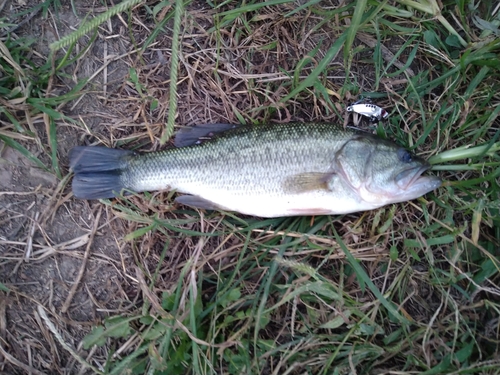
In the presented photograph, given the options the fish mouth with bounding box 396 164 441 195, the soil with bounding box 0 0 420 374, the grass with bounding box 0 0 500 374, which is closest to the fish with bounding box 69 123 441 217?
the fish mouth with bounding box 396 164 441 195

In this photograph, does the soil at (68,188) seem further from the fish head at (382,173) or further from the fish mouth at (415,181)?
the fish mouth at (415,181)

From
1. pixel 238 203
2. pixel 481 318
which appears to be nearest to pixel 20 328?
pixel 238 203

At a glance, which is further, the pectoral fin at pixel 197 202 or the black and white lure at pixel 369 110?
the black and white lure at pixel 369 110

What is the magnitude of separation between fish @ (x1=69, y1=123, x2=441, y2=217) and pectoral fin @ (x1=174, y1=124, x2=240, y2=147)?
95mm

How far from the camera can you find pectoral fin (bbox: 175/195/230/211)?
3.51 metres

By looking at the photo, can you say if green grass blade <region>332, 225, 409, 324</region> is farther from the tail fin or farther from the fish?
the tail fin

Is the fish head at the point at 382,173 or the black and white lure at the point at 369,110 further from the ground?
the black and white lure at the point at 369,110

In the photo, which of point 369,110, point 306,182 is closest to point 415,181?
point 369,110

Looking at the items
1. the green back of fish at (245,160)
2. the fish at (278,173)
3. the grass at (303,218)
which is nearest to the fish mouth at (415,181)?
the fish at (278,173)

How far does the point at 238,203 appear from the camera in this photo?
11.4 ft

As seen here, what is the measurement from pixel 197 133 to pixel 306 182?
1116mm

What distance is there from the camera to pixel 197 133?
3.69 metres

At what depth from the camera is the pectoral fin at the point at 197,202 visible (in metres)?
3.51

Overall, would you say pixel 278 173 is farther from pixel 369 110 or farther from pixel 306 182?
pixel 369 110
